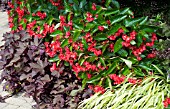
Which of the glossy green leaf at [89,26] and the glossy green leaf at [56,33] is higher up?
the glossy green leaf at [89,26]

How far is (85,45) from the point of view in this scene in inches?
140

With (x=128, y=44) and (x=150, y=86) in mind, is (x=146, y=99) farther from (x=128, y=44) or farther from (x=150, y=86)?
(x=128, y=44)

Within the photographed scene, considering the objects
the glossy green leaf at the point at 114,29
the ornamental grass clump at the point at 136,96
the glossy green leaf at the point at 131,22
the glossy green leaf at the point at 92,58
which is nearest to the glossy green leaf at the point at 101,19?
the glossy green leaf at the point at 114,29

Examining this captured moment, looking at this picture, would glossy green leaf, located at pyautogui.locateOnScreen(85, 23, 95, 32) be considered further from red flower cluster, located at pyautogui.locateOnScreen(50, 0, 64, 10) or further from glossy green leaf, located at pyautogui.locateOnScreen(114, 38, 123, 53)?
red flower cluster, located at pyautogui.locateOnScreen(50, 0, 64, 10)

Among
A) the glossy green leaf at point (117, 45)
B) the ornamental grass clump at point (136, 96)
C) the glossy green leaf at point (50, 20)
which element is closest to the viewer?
the ornamental grass clump at point (136, 96)

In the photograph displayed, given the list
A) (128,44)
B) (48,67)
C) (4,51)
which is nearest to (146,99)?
(128,44)

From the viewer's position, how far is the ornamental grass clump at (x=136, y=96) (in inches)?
133

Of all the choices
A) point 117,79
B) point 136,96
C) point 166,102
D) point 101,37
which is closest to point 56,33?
point 101,37

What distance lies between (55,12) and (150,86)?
123 centimetres

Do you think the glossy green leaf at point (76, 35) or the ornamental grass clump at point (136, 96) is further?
the glossy green leaf at point (76, 35)

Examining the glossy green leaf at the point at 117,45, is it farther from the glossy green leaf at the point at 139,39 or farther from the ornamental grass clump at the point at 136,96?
the ornamental grass clump at the point at 136,96

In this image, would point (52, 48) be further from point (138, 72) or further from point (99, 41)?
point (138, 72)

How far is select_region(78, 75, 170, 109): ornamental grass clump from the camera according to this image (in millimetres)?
3375

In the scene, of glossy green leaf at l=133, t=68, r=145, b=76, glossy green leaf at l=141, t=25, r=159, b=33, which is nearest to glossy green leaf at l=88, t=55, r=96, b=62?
glossy green leaf at l=133, t=68, r=145, b=76
